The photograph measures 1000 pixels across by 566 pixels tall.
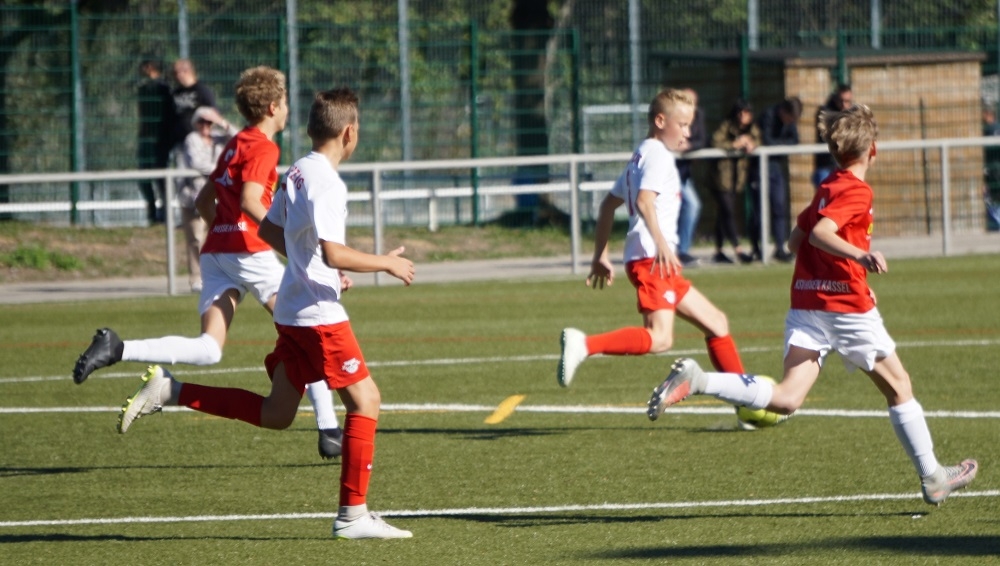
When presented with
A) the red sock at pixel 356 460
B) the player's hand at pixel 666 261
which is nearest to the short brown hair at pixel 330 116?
the red sock at pixel 356 460

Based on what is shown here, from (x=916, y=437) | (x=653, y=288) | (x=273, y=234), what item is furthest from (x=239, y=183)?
(x=916, y=437)

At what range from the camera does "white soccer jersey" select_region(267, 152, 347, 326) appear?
19.8 ft

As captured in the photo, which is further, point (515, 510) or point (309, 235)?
point (515, 510)

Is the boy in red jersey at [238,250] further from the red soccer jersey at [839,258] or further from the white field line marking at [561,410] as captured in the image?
the red soccer jersey at [839,258]

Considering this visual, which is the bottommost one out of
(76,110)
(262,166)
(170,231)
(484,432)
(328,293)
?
(484,432)

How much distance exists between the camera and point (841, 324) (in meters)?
6.61

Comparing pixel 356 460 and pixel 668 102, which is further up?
pixel 668 102

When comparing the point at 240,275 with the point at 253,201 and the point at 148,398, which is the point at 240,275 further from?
the point at 148,398

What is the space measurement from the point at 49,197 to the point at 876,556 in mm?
17234

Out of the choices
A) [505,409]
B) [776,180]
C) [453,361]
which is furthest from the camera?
[776,180]

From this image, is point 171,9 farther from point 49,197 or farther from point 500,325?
point 500,325

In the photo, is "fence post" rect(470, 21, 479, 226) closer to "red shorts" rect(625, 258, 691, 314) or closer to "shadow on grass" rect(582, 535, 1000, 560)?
"red shorts" rect(625, 258, 691, 314)

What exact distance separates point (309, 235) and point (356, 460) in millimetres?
872

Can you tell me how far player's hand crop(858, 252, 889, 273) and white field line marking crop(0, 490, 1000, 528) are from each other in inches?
45.3
